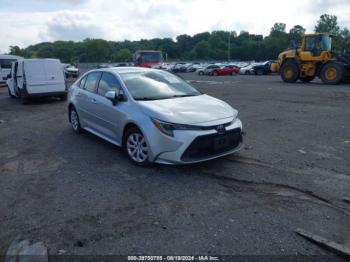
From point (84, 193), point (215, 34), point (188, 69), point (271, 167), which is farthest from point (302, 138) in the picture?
point (215, 34)

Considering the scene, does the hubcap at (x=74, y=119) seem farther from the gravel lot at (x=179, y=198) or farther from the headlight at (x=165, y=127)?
the headlight at (x=165, y=127)

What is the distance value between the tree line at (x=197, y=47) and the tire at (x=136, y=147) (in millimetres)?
101260

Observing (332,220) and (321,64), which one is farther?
(321,64)

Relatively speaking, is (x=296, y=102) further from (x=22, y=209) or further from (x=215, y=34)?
(x=215, y=34)

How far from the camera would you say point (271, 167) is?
5.35m

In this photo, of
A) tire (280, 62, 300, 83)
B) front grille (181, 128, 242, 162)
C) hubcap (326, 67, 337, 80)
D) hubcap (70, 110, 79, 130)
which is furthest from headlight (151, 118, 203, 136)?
tire (280, 62, 300, 83)

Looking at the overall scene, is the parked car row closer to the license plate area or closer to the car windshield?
the car windshield

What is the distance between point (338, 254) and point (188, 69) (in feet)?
173

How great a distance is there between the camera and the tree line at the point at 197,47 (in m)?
104

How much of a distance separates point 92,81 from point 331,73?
17.1m

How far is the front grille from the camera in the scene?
4869 mm

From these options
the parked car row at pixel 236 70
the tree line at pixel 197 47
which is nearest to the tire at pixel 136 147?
the parked car row at pixel 236 70

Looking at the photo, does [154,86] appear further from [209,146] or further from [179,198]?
[179,198]

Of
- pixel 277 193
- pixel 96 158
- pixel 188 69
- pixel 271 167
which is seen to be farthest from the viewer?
pixel 188 69
